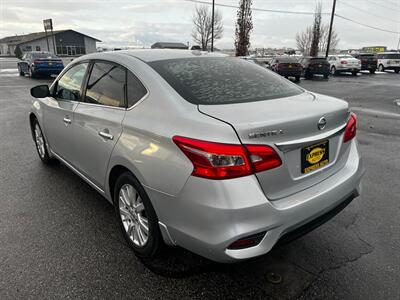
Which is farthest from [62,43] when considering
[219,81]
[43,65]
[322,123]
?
[322,123]

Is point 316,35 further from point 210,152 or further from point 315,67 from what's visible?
point 210,152

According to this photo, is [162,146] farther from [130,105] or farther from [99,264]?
[99,264]

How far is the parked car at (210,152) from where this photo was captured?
6.43 ft

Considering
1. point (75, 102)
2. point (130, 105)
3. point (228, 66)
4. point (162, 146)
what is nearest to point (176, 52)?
point (228, 66)

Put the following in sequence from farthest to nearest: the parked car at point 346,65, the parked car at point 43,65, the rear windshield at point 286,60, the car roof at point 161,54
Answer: the parked car at point 346,65, the rear windshield at point 286,60, the parked car at point 43,65, the car roof at point 161,54

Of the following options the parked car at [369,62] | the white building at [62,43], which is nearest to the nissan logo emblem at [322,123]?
the parked car at [369,62]

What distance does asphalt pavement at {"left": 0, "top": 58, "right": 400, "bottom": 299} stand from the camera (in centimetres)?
234

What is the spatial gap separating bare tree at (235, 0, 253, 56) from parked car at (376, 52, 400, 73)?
12476mm

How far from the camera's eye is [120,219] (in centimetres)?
291

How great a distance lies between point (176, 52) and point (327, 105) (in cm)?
157

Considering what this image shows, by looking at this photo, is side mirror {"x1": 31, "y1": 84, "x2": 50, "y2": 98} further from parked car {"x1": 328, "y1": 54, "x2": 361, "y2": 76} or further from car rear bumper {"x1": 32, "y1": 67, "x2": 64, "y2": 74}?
parked car {"x1": 328, "y1": 54, "x2": 361, "y2": 76}

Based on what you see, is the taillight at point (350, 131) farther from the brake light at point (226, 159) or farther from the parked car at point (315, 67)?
the parked car at point (315, 67)

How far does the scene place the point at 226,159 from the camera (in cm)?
194

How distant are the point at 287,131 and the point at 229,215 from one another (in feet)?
2.17
